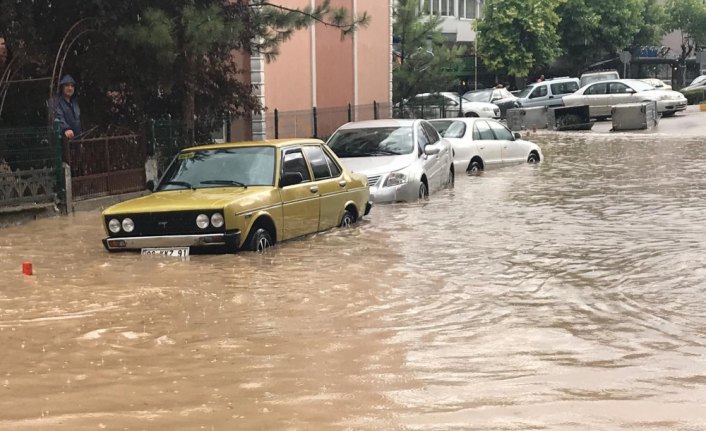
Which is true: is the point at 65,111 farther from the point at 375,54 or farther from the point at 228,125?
the point at 375,54

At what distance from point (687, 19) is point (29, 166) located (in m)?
65.1

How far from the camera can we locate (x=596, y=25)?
6047 cm

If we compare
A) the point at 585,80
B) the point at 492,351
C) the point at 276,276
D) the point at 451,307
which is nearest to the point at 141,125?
the point at 276,276

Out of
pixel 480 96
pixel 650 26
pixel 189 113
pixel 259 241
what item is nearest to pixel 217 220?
pixel 259 241

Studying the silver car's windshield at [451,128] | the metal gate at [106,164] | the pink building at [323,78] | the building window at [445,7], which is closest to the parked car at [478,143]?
the silver car's windshield at [451,128]

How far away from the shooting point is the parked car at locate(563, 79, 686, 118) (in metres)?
38.8

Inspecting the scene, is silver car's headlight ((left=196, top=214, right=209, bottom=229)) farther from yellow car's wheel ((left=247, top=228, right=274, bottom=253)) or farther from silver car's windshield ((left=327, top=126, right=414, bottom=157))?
silver car's windshield ((left=327, top=126, right=414, bottom=157))

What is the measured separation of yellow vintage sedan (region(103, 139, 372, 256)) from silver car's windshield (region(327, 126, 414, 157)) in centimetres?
312

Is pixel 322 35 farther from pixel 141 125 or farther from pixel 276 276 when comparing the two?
pixel 276 276

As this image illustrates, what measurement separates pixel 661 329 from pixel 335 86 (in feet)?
77.0

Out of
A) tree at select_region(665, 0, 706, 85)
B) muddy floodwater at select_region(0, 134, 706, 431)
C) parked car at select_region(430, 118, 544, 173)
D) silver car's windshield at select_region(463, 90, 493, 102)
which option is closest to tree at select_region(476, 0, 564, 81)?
silver car's windshield at select_region(463, 90, 493, 102)

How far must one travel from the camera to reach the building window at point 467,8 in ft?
228

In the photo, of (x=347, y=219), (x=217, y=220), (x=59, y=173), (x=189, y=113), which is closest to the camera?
(x=217, y=220)

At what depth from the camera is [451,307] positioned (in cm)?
811
